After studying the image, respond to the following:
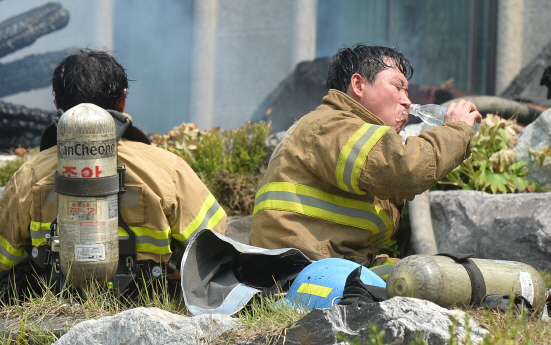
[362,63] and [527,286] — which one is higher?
[362,63]

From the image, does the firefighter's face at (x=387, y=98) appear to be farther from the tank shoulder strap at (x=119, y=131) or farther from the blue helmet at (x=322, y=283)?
the tank shoulder strap at (x=119, y=131)

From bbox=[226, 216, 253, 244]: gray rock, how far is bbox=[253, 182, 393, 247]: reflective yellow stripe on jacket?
8.66 ft

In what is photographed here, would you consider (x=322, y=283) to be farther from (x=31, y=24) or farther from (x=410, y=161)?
(x=31, y=24)

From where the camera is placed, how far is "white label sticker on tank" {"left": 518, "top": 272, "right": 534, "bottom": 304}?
92.3 inches

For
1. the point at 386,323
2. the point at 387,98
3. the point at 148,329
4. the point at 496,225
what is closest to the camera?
the point at 386,323

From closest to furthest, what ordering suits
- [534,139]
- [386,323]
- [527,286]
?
[386,323]
[527,286]
[534,139]

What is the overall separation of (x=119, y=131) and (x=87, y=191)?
0.36 meters

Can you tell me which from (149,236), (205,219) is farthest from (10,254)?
(205,219)

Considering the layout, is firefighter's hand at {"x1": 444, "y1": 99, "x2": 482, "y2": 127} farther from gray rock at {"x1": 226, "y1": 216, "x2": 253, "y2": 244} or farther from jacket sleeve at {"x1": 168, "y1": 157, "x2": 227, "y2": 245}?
gray rock at {"x1": 226, "y1": 216, "x2": 253, "y2": 244}

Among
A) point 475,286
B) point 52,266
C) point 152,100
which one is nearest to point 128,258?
point 52,266

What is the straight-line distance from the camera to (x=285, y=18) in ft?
28.1

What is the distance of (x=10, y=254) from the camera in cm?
302

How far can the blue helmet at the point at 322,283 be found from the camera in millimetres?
2375

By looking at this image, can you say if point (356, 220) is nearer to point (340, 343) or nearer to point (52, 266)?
point (340, 343)
